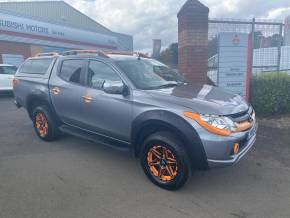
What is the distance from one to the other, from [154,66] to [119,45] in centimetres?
2919

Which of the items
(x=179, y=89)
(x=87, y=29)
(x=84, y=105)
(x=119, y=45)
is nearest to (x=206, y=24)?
(x=179, y=89)

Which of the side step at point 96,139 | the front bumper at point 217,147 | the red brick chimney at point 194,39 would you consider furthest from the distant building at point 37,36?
the front bumper at point 217,147

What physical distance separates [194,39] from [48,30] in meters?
18.6

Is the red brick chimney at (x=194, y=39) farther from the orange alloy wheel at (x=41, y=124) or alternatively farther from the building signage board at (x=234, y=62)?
the orange alloy wheel at (x=41, y=124)

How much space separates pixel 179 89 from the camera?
3906mm

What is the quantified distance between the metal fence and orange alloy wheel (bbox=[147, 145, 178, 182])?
4.40 metres

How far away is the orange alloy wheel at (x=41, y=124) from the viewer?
5.31m

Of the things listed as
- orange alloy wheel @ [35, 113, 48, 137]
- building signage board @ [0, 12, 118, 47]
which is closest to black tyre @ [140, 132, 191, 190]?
orange alloy wheel @ [35, 113, 48, 137]

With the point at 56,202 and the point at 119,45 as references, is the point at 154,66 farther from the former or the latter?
the point at 119,45

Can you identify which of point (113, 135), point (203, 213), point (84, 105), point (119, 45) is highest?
point (119, 45)

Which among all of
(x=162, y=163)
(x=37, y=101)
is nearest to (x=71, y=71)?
(x=37, y=101)

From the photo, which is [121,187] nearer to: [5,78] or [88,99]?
[88,99]

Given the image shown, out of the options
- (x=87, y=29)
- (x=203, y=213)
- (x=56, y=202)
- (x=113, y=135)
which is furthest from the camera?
(x=87, y=29)

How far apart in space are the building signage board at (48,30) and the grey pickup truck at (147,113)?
16321 mm
